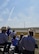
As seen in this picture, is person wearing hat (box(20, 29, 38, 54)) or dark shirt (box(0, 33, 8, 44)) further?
dark shirt (box(0, 33, 8, 44))

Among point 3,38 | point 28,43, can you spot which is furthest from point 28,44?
point 3,38

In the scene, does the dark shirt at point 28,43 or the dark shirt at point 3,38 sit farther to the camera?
the dark shirt at point 3,38

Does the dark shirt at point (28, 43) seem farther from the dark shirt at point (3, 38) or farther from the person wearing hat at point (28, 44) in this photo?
the dark shirt at point (3, 38)

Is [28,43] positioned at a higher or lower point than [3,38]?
lower

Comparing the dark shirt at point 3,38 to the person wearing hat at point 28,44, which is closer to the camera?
the person wearing hat at point 28,44

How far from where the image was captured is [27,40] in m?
7.80

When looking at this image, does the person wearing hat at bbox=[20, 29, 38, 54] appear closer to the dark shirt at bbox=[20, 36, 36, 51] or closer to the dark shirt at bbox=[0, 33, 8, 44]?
the dark shirt at bbox=[20, 36, 36, 51]

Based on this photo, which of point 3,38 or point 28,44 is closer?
point 28,44

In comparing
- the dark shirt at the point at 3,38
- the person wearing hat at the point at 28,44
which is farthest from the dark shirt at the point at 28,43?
the dark shirt at the point at 3,38

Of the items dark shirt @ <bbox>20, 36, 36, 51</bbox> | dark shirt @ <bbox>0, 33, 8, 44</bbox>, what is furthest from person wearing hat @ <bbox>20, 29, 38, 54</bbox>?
dark shirt @ <bbox>0, 33, 8, 44</bbox>

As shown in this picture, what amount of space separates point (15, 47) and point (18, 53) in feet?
2.58

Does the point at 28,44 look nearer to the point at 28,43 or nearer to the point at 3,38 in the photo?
the point at 28,43

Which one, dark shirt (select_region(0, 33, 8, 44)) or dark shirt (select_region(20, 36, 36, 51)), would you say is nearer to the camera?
dark shirt (select_region(20, 36, 36, 51))

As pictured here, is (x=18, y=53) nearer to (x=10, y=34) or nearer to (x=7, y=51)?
(x=7, y=51)
